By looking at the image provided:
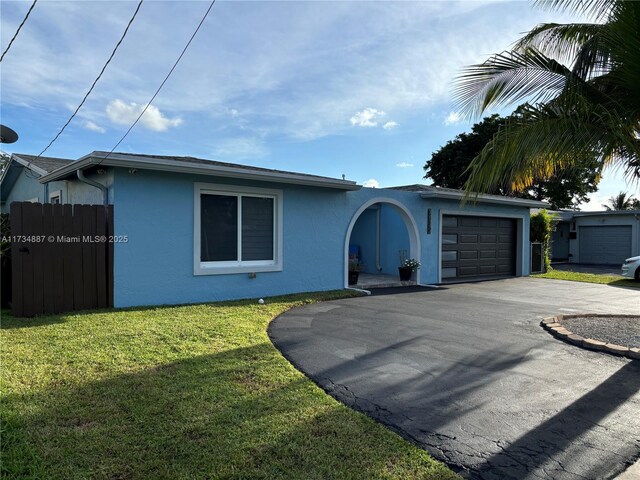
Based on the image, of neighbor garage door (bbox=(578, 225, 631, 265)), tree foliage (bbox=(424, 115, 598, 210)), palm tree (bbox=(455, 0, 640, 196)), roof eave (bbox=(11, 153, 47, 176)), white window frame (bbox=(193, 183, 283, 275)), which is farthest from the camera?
tree foliage (bbox=(424, 115, 598, 210))

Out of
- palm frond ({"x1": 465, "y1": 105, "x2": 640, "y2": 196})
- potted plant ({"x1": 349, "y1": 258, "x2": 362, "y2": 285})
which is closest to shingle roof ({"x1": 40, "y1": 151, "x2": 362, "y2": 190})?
potted plant ({"x1": 349, "y1": 258, "x2": 362, "y2": 285})


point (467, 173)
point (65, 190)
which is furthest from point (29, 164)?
point (467, 173)

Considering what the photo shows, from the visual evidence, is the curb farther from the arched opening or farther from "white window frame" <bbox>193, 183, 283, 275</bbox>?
"white window frame" <bbox>193, 183, 283, 275</bbox>

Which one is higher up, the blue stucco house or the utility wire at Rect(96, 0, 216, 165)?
the utility wire at Rect(96, 0, 216, 165)

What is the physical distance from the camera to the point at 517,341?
5.89m

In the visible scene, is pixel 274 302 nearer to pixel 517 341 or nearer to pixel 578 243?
pixel 517 341

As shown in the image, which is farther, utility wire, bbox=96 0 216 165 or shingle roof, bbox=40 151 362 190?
shingle roof, bbox=40 151 362 190

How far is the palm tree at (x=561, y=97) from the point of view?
4.86 m

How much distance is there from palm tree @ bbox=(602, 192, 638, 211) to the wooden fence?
138 ft

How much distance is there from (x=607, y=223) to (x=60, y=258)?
27.6 meters

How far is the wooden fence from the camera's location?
22.7ft

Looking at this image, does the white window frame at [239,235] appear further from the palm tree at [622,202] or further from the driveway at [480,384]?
the palm tree at [622,202]

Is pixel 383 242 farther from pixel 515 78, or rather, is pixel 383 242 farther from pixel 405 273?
pixel 515 78

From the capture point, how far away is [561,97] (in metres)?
5.24
